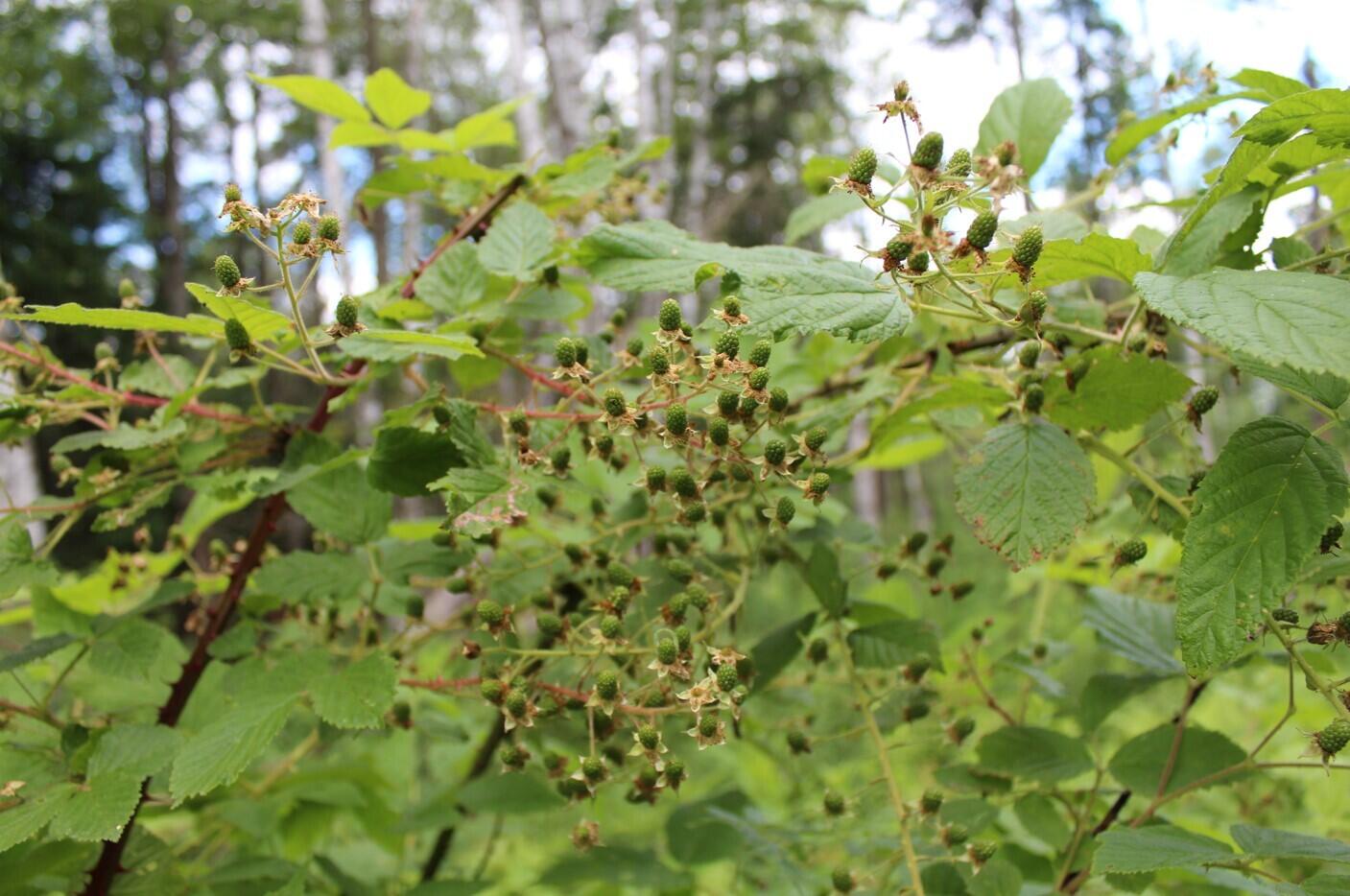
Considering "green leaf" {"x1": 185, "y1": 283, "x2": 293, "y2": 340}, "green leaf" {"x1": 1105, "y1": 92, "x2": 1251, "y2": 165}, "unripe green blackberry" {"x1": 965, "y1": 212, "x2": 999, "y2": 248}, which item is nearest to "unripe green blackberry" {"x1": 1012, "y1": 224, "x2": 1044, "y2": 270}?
"unripe green blackberry" {"x1": 965, "y1": 212, "x2": 999, "y2": 248}

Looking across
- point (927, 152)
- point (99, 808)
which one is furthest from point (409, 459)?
point (927, 152)

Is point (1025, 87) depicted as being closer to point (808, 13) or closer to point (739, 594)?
point (739, 594)

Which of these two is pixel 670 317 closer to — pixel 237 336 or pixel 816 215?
pixel 237 336

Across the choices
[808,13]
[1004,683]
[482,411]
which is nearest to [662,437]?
[482,411]

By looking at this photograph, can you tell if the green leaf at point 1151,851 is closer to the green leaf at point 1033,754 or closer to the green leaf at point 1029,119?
the green leaf at point 1033,754

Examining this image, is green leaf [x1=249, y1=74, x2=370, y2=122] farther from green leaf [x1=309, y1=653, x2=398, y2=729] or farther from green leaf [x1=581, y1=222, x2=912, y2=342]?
green leaf [x1=309, y1=653, x2=398, y2=729]

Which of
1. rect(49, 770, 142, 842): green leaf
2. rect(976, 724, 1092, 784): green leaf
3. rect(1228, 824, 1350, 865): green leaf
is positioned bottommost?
rect(976, 724, 1092, 784): green leaf
